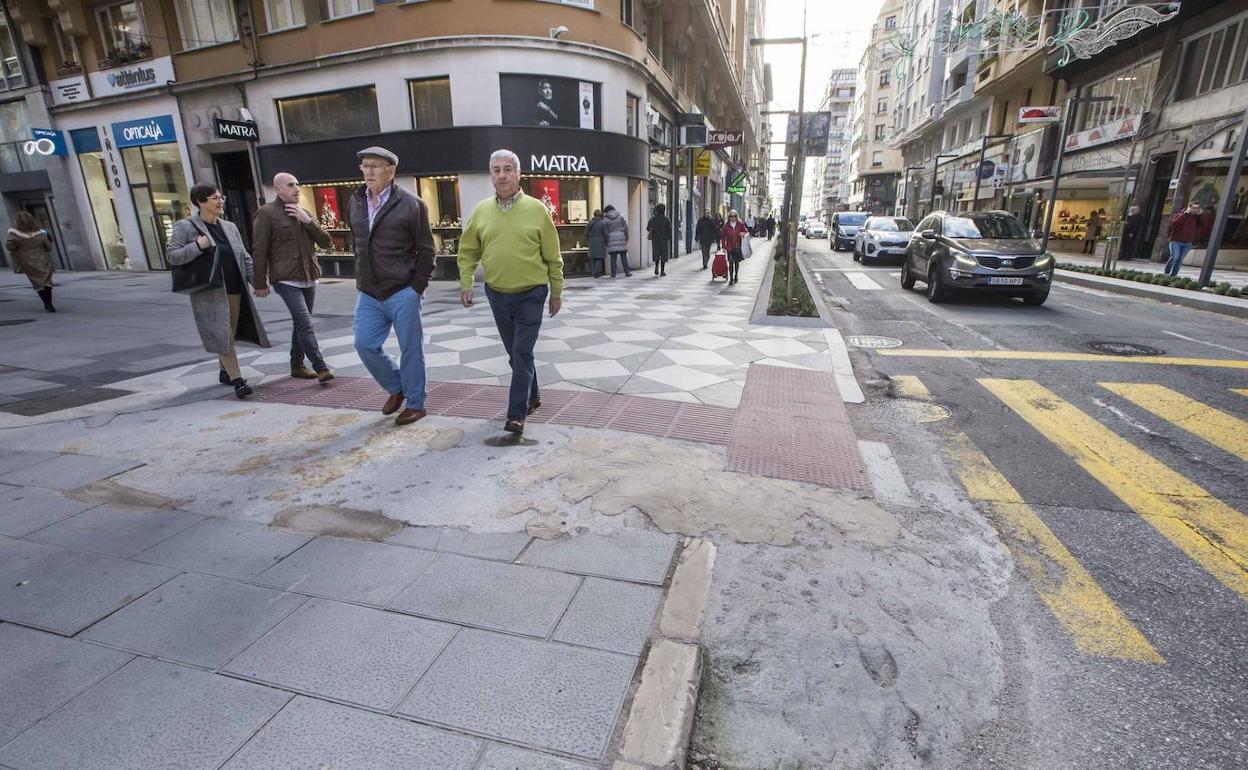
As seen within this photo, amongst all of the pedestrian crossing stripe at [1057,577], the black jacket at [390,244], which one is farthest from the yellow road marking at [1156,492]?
the black jacket at [390,244]

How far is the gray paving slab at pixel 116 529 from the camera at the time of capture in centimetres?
293

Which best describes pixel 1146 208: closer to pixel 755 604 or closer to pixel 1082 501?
pixel 1082 501

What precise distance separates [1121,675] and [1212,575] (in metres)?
1.14

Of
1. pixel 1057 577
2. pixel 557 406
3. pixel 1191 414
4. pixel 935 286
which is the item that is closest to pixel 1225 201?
pixel 935 286

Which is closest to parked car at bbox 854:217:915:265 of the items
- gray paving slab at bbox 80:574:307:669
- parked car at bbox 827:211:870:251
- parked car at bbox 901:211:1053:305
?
parked car at bbox 827:211:870:251

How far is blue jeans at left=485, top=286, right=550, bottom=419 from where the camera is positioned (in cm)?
426

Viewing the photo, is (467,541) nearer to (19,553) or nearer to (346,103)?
(19,553)

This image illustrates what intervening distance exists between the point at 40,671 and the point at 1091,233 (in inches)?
1251

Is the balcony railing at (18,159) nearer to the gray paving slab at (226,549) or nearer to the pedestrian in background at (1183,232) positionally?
the gray paving slab at (226,549)

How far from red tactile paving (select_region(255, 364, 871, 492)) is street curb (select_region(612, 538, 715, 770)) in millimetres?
1471

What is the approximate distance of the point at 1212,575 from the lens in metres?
2.74

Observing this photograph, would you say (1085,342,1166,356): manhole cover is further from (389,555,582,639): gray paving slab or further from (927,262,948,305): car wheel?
(389,555,582,639): gray paving slab

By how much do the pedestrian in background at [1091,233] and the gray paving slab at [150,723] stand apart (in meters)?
31.0

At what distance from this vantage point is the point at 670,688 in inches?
76.6
